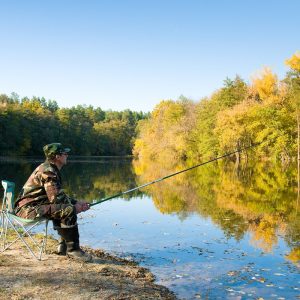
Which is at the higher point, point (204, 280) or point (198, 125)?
point (198, 125)

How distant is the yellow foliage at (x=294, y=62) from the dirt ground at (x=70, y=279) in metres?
50.3

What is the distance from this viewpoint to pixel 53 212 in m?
7.11

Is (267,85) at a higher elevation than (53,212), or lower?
higher

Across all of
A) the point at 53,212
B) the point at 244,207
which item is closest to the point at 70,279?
the point at 53,212

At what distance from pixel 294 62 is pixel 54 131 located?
2631 inches

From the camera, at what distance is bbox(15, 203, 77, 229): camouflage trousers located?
710cm

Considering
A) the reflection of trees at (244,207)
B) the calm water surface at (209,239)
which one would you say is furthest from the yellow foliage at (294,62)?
the calm water surface at (209,239)

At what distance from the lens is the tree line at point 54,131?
8338 centimetres

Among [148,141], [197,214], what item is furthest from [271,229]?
[148,141]

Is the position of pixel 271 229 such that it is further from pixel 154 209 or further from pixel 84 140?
pixel 84 140

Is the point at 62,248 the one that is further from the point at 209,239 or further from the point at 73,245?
the point at 209,239

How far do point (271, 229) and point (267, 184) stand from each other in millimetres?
13981

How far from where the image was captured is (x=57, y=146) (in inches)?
299

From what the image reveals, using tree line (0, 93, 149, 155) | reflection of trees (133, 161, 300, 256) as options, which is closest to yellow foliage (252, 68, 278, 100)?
reflection of trees (133, 161, 300, 256)
